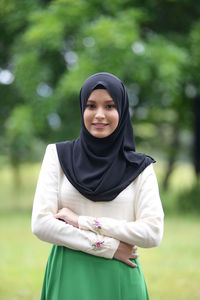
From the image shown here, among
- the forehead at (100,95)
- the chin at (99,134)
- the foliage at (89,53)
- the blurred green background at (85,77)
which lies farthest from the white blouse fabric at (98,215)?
the foliage at (89,53)

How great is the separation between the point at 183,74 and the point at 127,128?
28.9 ft

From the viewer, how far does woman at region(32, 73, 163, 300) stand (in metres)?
2.23

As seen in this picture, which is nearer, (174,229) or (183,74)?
(174,229)

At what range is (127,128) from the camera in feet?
8.06

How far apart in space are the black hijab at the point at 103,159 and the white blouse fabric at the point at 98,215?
0.14 ft

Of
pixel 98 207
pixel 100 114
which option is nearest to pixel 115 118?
pixel 100 114

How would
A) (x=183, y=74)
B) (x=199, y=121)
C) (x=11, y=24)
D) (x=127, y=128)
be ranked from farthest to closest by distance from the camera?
(x=199, y=121) < (x=11, y=24) < (x=183, y=74) < (x=127, y=128)

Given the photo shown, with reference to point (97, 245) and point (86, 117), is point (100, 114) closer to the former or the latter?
point (86, 117)

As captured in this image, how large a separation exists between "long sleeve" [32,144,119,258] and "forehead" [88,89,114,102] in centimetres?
46

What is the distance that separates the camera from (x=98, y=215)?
2.29 m

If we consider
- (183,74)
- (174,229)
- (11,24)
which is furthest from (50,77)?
(174,229)

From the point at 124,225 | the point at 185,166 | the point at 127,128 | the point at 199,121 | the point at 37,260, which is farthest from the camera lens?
the point at 185,166

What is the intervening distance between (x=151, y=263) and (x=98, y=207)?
17.3 feet

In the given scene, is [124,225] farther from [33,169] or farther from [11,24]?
[33,169]
